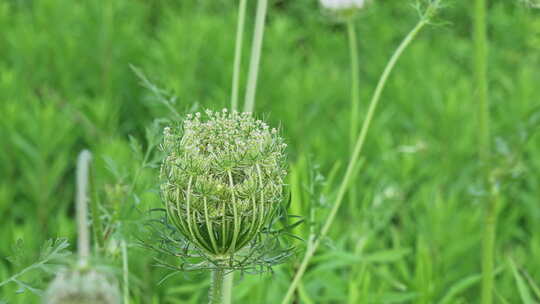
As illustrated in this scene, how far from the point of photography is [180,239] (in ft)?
2.80

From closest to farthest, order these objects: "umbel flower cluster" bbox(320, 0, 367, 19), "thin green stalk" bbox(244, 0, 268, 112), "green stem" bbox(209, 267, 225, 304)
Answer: "green stem" bbox(209, 267, 225, 304), "thin green stalk" bbox(244, 0, 268, 112), "umbel flower cluster" bbox(320, 0, 367, 19)

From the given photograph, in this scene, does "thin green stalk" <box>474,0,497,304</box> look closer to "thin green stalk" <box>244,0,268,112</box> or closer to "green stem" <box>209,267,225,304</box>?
"thin green stalk" <box>244,0,268,112</box>

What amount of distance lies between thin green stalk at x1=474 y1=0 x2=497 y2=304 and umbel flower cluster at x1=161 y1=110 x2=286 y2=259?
0.42 metres

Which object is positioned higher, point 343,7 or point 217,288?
point 343,7

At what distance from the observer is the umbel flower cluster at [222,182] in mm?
759

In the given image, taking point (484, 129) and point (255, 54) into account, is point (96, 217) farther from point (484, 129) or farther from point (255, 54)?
point (484, 129)

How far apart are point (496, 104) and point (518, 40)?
620 mm

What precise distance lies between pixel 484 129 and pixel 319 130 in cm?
125

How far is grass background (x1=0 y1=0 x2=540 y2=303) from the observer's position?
5.14 ft

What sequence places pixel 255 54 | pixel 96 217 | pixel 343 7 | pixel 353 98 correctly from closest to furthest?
pixel 96 217, pixel 255 54, pixel 353 98, pixel 343 7

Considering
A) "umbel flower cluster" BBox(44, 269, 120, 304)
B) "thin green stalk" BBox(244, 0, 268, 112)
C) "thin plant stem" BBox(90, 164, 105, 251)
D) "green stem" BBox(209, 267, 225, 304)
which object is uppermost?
"thin green stalk" BBox(244, 0, 268, 112)

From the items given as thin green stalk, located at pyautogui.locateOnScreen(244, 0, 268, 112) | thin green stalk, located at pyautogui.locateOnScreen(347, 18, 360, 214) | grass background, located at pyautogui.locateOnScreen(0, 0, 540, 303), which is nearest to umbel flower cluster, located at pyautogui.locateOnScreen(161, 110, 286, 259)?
thin green stalk, located at pyautogui.locateOnScreen(244, 0, 268, 112)

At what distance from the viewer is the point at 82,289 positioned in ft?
1.73

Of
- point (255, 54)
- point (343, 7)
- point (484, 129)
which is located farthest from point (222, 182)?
point (343, 7)
